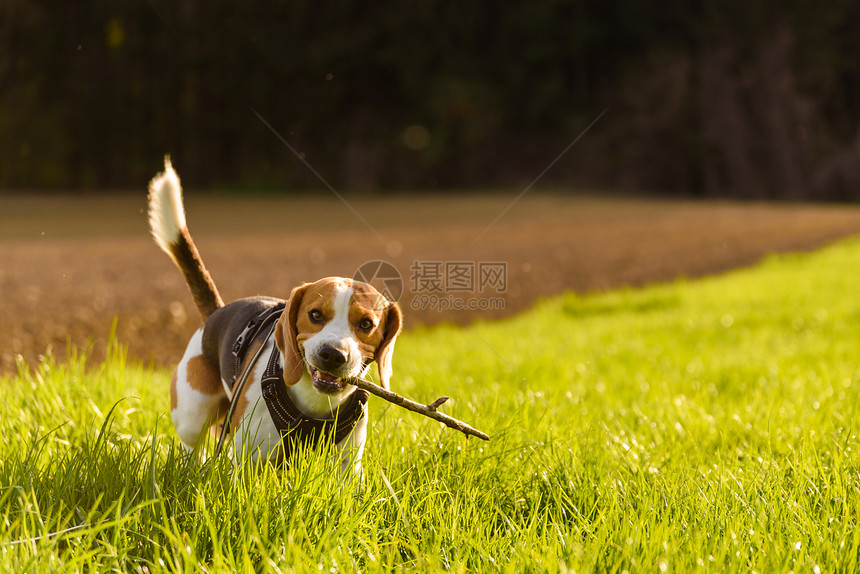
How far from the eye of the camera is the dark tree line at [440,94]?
27.6m

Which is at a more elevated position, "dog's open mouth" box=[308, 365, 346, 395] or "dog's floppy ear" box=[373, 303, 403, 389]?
"dog's floppy ear" box=[373, 303, 403, 389]

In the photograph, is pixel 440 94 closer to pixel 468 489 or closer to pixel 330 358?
pixel 468 489

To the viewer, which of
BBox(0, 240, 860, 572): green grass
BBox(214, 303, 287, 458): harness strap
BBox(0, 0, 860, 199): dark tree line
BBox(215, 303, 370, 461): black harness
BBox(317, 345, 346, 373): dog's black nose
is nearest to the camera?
BBox(0, 240, 860, 572): green grass

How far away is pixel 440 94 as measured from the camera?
111 feet

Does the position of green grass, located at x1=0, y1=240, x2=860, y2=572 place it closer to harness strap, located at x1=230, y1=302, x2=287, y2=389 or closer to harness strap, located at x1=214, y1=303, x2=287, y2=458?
harness strap, located at x1=214, y1=303, x2=287, y2=458

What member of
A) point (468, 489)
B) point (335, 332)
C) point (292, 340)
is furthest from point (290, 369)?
point (468, 489)

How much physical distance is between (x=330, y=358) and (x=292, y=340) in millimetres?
236

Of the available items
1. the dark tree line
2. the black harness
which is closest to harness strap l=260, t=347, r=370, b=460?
the black harness

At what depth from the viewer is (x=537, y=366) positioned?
16.9 ft

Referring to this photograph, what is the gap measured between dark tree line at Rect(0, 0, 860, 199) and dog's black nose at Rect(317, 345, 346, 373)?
85.3 ft

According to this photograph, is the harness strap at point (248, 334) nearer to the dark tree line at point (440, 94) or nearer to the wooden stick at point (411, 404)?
the wooden stick at point (411, 404)

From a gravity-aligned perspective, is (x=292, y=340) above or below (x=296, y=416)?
above

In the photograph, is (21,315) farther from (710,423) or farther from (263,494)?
(710,423)

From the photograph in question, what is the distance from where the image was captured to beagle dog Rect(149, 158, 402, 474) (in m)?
2.21
